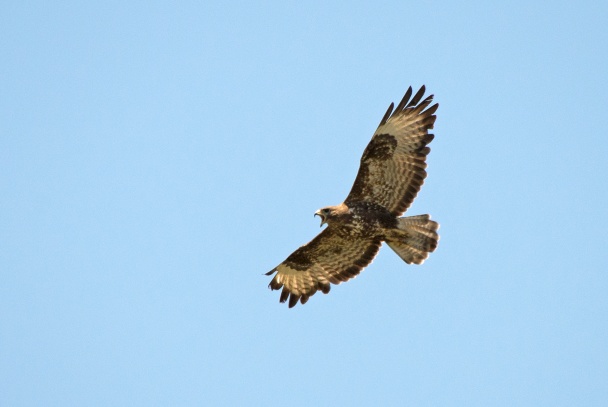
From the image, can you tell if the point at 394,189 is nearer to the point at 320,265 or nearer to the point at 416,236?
the point at 416,236

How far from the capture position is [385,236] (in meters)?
14.6

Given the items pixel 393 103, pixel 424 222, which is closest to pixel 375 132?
pixel 393 103

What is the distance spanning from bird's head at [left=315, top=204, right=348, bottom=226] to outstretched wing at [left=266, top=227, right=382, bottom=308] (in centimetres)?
67

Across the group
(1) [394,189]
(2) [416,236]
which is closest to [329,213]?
(1) [394,189]

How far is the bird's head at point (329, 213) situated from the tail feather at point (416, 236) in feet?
2.80

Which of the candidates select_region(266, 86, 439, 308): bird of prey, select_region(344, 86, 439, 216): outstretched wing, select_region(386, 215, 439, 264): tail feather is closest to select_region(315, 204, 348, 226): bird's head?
select_region(266, 86, 439, 308): bird of prey

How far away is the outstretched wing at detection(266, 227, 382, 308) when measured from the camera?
15008 mm

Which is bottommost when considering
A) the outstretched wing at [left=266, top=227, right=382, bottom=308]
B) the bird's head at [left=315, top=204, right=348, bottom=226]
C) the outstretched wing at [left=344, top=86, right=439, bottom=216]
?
the outstretched wing at [left=266, top=227, right=382, bottom=308]

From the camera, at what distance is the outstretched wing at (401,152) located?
46.3ft

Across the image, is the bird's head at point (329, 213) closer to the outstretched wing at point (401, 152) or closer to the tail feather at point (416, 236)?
the outstretched wing at point (401, 152)

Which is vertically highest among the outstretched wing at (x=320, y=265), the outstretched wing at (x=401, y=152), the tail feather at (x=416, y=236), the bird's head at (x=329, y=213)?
the outstretched wing at (x=401, y=152)

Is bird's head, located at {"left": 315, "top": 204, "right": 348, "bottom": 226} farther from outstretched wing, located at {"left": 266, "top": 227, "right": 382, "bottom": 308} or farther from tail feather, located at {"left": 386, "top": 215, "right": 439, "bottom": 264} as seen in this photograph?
tail feather, located at {"left": 386, "top": 215, "right": 439, "bottom": 264}

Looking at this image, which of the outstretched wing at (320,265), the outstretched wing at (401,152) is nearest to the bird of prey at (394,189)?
the outstretched wing at (401,152)

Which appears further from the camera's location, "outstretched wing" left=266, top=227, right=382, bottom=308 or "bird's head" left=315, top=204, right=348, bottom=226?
"outstretched wing" left=266, top=227, right=382, bottom=308
